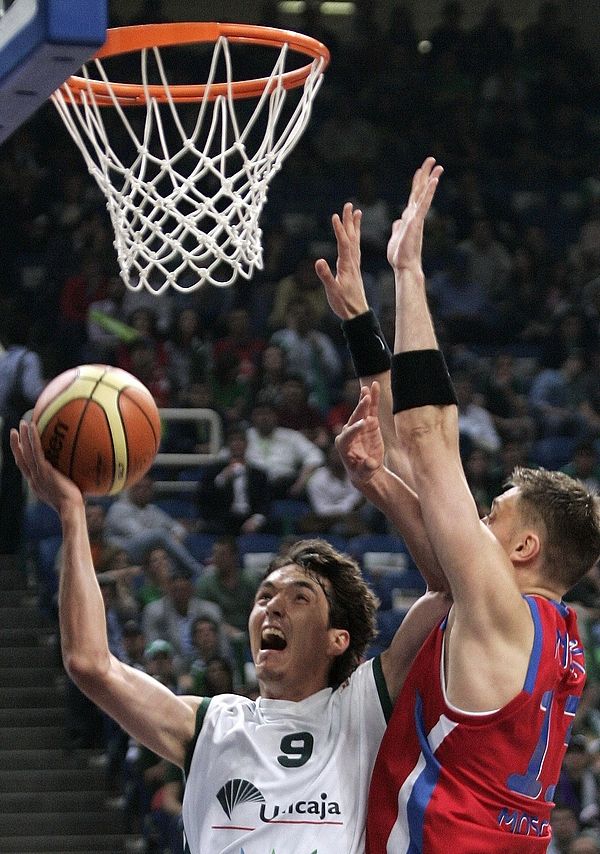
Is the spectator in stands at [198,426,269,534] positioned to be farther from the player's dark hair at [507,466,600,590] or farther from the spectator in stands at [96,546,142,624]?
the player's dark hair at [507,466,600,590]

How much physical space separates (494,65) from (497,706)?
440 inches

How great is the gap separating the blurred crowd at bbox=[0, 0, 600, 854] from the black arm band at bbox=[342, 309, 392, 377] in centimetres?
351

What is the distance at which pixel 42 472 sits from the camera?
9.89 feet

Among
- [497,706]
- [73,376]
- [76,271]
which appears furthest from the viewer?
[76,271]

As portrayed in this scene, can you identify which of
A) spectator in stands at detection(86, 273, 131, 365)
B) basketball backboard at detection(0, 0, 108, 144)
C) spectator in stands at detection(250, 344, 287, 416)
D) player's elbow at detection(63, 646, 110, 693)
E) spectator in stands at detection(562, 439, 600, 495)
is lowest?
spectator in stands at detection(562, 439, 600, 495)

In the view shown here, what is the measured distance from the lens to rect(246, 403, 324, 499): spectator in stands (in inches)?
350

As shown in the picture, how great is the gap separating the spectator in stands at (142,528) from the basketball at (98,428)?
4.72 meters

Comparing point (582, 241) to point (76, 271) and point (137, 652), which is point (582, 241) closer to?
point (76, 271)

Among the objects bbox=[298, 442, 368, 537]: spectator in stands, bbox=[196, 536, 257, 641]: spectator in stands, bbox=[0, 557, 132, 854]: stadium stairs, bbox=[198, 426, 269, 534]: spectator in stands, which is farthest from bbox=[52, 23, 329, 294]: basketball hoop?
bbox=[298, 442, 368, 537]: spectator in stands

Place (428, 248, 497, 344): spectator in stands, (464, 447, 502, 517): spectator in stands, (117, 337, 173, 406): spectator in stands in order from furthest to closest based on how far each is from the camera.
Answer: (428, 248, 497, 344): spectator in stands
(117, 337, 173, 406): spectator in stands
(464, 447, 502, 517): spectator in stands

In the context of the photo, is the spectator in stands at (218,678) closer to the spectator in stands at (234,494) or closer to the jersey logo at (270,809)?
the spectator in stands at (234,494)

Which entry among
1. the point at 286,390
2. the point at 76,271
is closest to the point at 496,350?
the point at 286,390

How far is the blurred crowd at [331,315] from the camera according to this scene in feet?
25.0

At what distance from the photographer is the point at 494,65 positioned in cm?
1330
